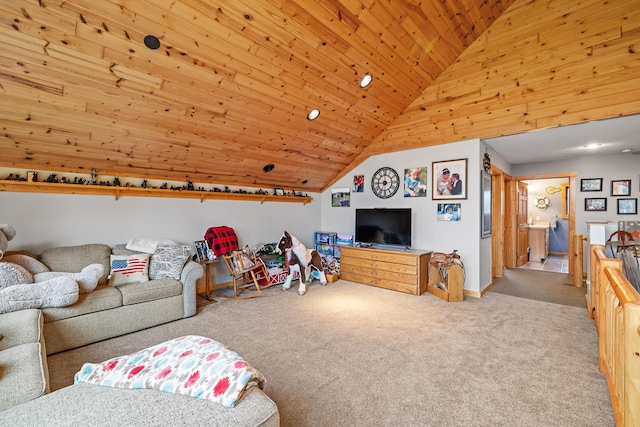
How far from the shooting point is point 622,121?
3.44 metres

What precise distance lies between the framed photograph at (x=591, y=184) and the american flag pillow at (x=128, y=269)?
7.19m

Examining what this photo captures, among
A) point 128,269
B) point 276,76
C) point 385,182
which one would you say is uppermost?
point 276,76

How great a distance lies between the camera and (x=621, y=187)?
4926 mm

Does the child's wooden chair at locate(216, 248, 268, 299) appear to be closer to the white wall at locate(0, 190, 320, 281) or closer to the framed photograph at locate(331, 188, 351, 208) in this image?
the white wall at locate(0, 190, 320, 281)

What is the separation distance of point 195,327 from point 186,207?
194 centimetres

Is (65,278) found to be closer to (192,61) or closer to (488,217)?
(192,61)

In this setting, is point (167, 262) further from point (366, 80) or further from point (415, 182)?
point (415, 182)

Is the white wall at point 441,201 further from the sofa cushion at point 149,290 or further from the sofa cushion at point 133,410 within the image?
the sofa cushion at point 133,410

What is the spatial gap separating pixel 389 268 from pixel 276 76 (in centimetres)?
315

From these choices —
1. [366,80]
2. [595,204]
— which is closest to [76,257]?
[366,80]

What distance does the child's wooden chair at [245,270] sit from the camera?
4.14 m

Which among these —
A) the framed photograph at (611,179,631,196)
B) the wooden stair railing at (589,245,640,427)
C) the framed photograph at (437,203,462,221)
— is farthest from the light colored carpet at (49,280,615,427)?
the framed photograph at (611,179,631,196)

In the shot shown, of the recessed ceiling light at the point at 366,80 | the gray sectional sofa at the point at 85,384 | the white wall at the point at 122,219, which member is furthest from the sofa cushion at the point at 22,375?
the recessed ceiling light at the point at 366,80

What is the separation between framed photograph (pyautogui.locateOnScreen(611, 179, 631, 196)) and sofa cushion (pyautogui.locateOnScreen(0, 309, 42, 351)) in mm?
7630
